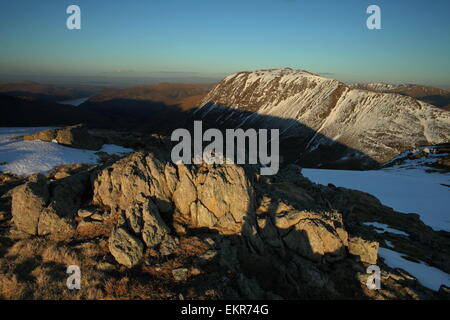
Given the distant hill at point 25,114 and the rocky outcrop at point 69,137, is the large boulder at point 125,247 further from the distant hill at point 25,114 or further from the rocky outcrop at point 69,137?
the distant hill at point 25,114

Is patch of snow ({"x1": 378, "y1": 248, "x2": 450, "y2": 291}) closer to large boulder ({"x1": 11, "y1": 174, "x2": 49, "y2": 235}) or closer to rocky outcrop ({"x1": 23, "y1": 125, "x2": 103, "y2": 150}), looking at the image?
large boulder ({"x1": 11, "y1": 174, "x2": 49, "y2": 235})

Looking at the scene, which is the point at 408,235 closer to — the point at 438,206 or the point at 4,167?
the point at 438,206

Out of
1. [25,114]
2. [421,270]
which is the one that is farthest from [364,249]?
[25,114]

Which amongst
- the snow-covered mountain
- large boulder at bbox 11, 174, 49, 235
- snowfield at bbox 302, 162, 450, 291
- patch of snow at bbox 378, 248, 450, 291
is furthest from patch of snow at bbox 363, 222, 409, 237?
the snow-covered mountain

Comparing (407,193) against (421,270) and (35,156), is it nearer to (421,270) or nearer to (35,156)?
(421,270)

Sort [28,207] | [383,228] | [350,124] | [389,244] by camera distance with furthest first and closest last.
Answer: [350,124], [383,228], [389,244], [28,207]

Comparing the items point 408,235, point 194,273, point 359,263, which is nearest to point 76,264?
point 194,273

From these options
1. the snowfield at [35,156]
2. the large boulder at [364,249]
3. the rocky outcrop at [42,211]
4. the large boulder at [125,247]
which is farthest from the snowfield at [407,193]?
the snowfield at [35,156]
